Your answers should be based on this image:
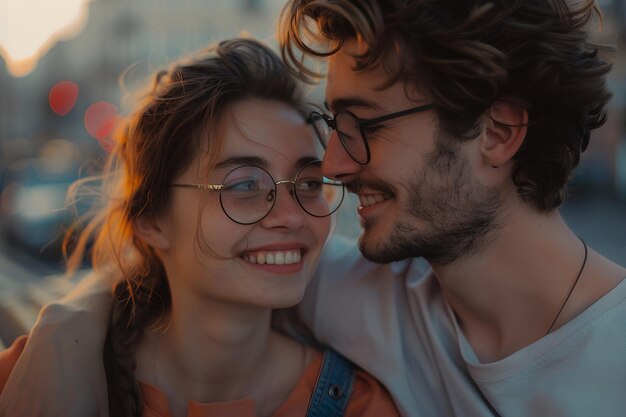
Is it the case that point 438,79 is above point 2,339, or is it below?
above

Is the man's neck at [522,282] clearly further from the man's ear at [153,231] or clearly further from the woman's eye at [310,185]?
the man's ear at [153,231]

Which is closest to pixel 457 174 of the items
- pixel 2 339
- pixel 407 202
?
pixel 407 202

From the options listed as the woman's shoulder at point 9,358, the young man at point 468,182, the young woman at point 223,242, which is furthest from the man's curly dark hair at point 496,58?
the woman's shoulder at point 9,358

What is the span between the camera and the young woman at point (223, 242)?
238 cm

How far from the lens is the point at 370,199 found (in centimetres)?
258

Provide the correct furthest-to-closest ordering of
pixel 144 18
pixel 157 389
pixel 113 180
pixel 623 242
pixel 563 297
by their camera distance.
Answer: pixel 144 18 < pixel 623 242 < pixel 113 180 < pixel 157 389 < pixel 563 297

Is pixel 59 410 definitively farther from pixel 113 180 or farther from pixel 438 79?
pixel 438 79

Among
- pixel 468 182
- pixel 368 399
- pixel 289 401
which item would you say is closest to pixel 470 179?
pixel 468 182

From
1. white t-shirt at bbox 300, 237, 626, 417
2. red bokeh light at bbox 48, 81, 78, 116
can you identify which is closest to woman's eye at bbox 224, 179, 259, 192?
white t-shirt at bbox 300, 237, 626, 417

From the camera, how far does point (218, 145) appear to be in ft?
7.89

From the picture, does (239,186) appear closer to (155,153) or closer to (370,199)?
(155,153)

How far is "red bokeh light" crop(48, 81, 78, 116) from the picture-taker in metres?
34.7

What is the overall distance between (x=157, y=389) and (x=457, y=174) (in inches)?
58.9

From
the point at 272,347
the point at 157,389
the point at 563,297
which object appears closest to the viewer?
the point at 563,297
